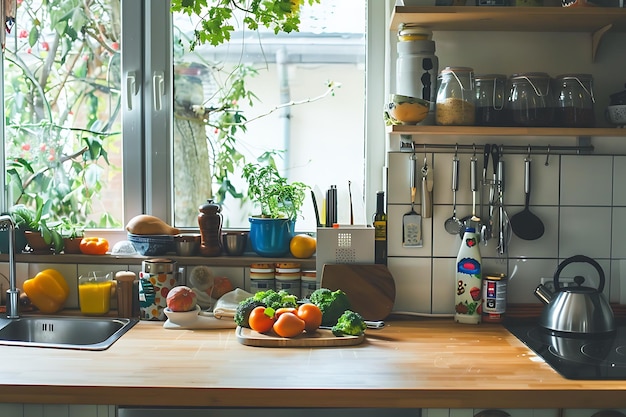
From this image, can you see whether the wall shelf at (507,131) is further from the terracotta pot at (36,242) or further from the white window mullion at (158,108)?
the terracotta pot at (36,242)

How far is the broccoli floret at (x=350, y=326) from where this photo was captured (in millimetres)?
2264

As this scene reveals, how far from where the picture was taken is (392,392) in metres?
1.85

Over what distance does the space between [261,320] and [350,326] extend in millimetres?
261

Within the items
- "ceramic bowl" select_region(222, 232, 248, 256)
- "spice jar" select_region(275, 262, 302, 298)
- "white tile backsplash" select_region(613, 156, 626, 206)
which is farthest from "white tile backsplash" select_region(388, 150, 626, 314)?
"ceramic bowl" select_region(222, 232, 248, 256)

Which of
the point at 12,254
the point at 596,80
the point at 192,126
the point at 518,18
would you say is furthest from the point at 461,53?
the point at 12,254

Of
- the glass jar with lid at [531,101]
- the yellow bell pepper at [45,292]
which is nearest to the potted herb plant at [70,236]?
the yellow bell pepper at [45,292]

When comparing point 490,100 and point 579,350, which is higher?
point 490,100

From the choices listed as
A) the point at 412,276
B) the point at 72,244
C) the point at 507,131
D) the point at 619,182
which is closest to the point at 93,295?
the point at 72,244

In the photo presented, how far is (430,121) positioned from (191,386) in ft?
3.83

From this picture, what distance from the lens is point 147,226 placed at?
2719 millimetres

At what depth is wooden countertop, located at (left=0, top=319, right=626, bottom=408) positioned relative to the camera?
6.09ft

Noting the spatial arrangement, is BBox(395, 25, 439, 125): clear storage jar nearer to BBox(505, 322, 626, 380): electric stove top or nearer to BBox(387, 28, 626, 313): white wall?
BBox(387, 28, 626, 313): white wall

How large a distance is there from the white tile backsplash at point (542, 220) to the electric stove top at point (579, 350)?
205mm

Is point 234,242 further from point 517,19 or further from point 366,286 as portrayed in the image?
point 517,19
